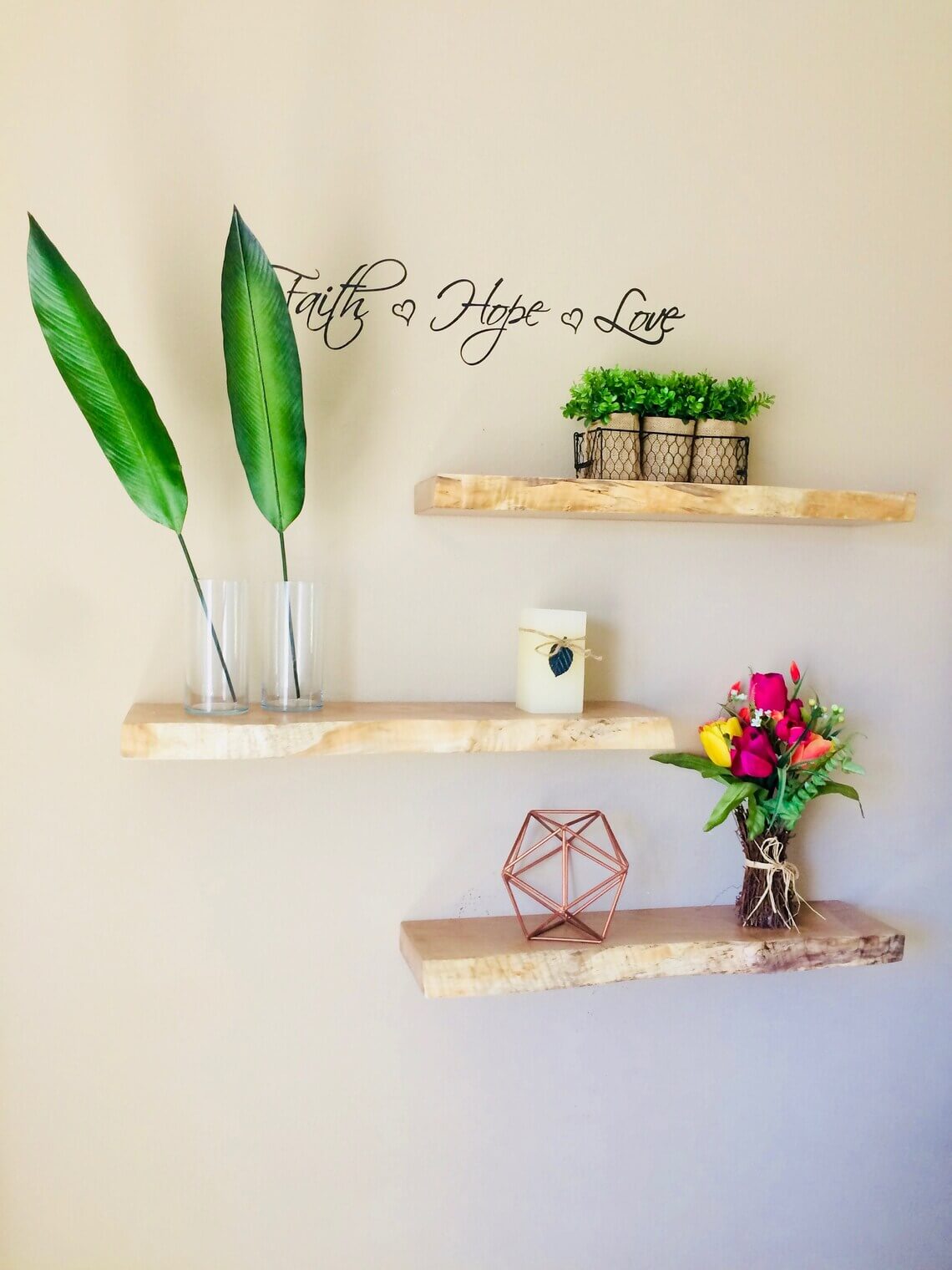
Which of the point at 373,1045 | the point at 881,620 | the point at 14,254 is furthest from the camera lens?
the point at 881,620

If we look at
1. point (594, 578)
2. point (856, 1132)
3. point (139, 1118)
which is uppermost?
point (594, 578)

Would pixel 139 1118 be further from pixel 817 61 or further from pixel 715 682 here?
pixel 817 61

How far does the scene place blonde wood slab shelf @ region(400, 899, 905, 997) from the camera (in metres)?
1.25

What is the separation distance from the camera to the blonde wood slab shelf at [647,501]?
3.93ft

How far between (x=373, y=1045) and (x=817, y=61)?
1.39m

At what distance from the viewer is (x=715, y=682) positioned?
58.0 inches

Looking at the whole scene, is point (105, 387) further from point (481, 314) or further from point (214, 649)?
point (481, 314)

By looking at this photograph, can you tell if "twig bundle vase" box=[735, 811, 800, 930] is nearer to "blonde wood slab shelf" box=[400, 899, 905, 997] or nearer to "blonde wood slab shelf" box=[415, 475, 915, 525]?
"blonde wood slab shelf" box=[400, 899, 905, 997]

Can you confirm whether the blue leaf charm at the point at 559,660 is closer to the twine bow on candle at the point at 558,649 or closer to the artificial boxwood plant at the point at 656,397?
the twine bow on candle at the point at 558,649

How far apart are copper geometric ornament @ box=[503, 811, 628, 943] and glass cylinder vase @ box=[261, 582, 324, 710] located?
31 centimetres

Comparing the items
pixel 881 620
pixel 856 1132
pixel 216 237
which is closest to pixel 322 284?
pixel 216 237

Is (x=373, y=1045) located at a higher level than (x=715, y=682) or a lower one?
lower

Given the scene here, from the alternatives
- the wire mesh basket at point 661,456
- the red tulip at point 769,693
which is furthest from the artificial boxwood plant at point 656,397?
the red tulip at point 769,693

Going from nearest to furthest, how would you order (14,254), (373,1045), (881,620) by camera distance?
(14,254) < (373,1045) < (881,620)
